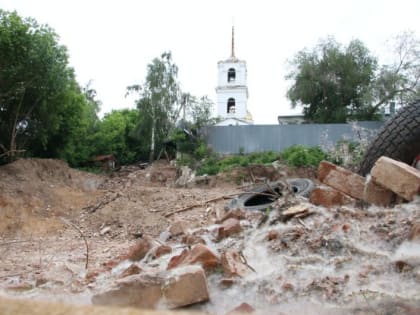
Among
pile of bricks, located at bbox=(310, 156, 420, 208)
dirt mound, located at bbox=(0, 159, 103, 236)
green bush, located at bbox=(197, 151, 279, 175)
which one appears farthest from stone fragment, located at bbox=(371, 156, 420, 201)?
green bush, located at bbox=(197, 151, 279, 175)

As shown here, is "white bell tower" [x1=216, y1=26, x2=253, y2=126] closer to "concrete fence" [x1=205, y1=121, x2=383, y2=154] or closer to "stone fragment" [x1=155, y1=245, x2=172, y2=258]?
"concrete fence" [x1=205, y1=121, x2=383, y2=154]

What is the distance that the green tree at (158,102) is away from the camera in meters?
20.6

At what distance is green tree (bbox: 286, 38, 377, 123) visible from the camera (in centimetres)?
2102


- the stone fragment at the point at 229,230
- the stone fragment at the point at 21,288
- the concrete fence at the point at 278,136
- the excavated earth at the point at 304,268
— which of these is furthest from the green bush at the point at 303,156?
the stone fragment at the point at 21,288

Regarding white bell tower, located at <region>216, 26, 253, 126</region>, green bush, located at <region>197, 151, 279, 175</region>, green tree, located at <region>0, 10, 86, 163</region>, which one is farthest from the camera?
white bell tower, located at <region>216, 26, 253, 126</region>

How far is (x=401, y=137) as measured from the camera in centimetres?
395

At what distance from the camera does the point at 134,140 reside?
71.4ft

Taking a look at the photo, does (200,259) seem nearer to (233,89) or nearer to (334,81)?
(334,81)

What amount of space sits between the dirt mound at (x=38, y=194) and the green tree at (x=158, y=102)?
5.50 m

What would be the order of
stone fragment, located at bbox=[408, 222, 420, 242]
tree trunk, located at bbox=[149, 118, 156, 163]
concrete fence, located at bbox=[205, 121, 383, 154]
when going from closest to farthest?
stone fragment, located at bbox=[408, 222, 420, 242], concrete fence, located at bbox=[205, 121, 383, 154], tree trunk, located at bbox=[149, 118, 156, 163]

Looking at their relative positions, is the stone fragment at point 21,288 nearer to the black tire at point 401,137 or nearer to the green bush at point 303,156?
the black tire at point 401,137

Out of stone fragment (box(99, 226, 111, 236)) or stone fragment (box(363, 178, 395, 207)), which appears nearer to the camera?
stone fragment (box(363, 178, 395, 207))

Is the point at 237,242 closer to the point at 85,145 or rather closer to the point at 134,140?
the point at 85,145

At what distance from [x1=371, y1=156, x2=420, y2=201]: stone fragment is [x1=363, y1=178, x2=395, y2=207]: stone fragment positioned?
13 cm
